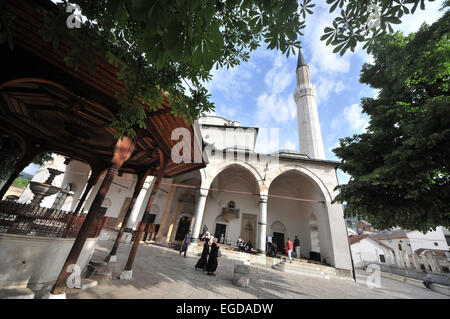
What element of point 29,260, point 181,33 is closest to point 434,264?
point 181,33

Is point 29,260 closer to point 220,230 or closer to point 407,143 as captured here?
point 407,143

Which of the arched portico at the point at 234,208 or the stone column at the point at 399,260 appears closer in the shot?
the arched portico at the point at 234,208

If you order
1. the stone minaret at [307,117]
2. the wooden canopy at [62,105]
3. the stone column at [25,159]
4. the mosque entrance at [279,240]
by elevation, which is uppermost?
the stone minaret at [307,117]

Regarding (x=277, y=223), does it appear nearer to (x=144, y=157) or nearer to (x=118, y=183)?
(x=144, y=157)

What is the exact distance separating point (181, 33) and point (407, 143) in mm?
5552

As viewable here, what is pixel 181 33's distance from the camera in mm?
953

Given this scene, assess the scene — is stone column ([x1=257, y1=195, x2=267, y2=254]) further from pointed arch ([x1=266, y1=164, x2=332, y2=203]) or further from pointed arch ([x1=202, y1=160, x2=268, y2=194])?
pointed arch ([x1=266, y1=164, x2=332, y2=203])

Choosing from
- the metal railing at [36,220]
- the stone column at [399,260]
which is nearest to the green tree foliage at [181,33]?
the metal railing at [36,220]

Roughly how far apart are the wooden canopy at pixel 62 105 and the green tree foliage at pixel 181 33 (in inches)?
35.4

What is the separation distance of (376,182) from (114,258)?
27.2 feet

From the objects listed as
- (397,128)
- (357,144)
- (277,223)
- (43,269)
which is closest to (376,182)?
(357,144)

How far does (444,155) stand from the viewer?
146 inches

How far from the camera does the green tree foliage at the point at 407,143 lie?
3629mm

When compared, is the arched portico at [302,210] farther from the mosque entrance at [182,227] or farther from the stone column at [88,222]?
the stone column at [88,222]
